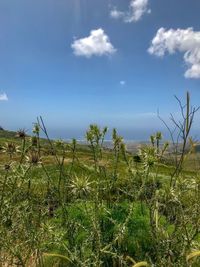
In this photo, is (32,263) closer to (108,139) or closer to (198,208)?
(108,139)

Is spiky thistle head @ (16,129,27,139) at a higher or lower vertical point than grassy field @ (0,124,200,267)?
higher

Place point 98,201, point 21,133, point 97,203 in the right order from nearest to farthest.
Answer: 1. point 97,203
2. point 98,201
3. point 21,133

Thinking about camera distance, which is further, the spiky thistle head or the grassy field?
the spiky thistle head

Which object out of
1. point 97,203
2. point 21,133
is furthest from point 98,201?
point 21,133

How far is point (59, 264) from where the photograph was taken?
6.50 meters

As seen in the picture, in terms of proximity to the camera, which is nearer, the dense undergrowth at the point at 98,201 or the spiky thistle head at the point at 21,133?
the dense undergrowth at the point at 98,201

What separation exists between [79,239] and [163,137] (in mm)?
2825

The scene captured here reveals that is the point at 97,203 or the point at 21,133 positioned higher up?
the point at 21,133

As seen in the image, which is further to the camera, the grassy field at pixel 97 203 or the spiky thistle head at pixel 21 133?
the spiky thistle head at pixel 21 133

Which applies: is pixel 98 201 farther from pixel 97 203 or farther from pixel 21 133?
pixel 21 133

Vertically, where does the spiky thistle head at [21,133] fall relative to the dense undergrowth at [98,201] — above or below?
above

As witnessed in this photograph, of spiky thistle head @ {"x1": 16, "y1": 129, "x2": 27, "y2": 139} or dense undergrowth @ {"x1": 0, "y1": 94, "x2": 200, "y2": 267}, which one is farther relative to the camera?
spiky thistle head @ {"x1": 16, "y1": 129, "x2": 27, "y2": 139}

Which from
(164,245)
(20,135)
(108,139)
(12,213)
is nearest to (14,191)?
(12,213)

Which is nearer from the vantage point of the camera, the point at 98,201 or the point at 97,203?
the point at 97,203
